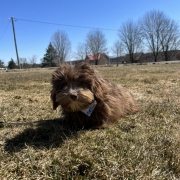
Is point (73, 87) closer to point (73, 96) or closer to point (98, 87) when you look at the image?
point (73, 96)

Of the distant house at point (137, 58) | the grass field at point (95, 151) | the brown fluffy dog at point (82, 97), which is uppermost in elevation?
the distant house at point (137, 58)

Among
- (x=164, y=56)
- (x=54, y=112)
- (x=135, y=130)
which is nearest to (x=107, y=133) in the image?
(x=135, y=130)

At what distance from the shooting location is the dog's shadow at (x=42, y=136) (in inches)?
115

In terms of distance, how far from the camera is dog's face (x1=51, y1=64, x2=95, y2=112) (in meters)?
3.14

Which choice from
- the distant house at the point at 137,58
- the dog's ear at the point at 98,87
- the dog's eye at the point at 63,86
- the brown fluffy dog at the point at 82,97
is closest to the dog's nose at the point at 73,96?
the brown fluffy dog at the point at 82,97

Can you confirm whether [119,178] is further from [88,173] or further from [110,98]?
[110,98]

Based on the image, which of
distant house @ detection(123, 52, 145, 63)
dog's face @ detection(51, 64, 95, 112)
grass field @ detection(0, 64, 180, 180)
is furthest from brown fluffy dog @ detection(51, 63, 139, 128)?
distant house @ detection(123, 52, 145, 63)

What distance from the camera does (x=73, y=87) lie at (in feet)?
10.7

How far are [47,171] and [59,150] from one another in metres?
0.52

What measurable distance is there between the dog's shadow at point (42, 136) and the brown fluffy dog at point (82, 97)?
25 centimetres

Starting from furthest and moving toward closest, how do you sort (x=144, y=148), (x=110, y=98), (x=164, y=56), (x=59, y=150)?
(x=164, y=56)
(x=110, y=98)
(x=59, y=150)
(x=144, y=148)

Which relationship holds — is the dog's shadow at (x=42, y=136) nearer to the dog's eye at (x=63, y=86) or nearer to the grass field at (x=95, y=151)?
the grass field at (x=95, y=151)

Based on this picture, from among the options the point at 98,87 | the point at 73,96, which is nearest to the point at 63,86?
the point at 73,96

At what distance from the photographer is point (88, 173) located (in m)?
2.14
